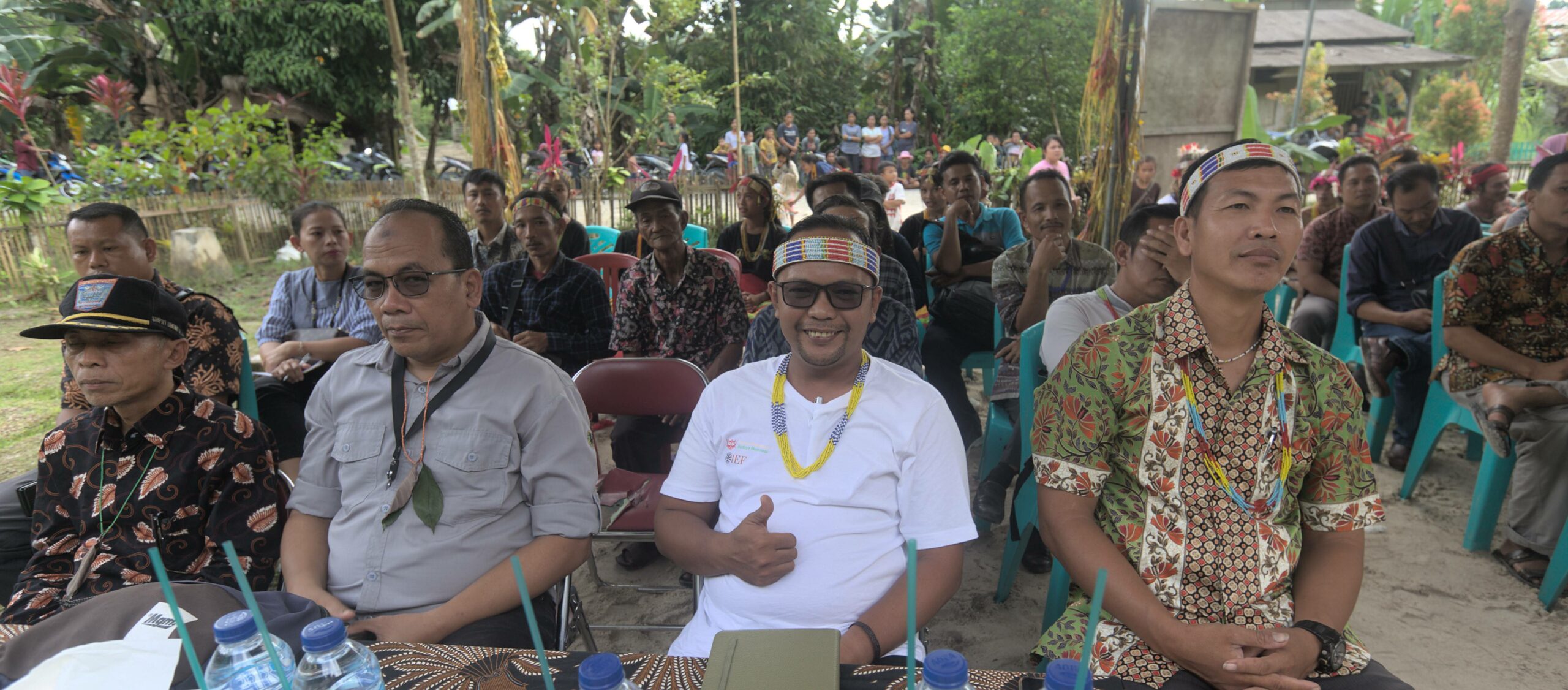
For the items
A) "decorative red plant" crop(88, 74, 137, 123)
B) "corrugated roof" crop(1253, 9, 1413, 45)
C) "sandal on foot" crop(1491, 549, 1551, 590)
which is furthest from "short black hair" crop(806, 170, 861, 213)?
"corrugated roof" crop(1253, 9, 1413, 45)

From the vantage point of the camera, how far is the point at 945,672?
3.18ft

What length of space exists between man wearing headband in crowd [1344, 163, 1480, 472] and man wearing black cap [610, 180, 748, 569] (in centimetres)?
373

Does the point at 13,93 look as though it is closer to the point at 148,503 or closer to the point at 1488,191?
the point at 148,503

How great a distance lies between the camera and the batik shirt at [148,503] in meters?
2.06

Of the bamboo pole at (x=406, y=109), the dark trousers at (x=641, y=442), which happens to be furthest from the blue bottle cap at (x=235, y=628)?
the bamboo pole at (x=406, y=109)

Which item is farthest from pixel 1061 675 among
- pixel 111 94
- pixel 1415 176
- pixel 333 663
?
pixel 111 94

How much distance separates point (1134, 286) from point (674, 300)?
2.31 metres

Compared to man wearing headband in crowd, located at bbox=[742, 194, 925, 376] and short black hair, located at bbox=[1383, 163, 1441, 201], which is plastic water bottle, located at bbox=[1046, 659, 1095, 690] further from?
short black hair, located at bbox=[1383, 163, 1441, 201]

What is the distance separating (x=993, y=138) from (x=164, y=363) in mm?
19312

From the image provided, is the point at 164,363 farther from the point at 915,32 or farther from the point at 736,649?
the point at 915,32

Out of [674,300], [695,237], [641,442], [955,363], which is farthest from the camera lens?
[695,237]

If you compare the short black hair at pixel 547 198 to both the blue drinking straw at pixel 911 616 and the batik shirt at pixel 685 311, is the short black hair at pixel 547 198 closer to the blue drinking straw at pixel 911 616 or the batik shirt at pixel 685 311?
the batik shirt at pixel 685 311

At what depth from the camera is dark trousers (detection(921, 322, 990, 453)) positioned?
456 centimetres

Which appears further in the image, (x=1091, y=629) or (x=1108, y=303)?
Result: (x=1108, y=303)
